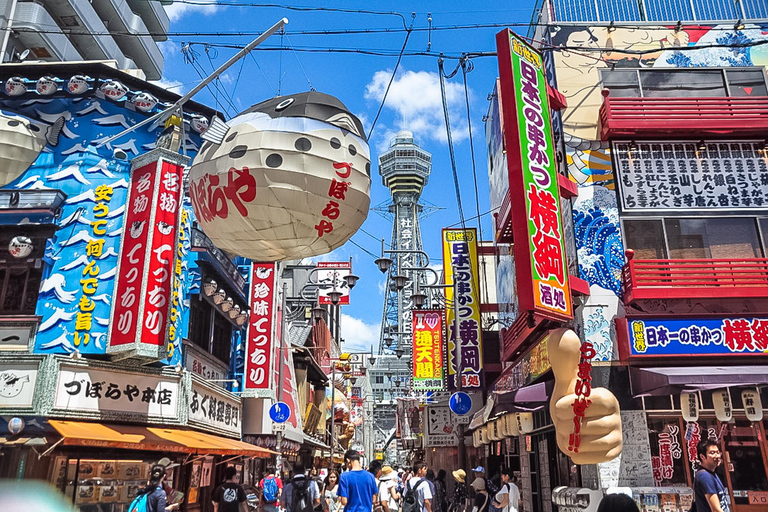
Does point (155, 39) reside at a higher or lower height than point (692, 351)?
higher

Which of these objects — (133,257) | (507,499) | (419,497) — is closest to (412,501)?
(419,497)

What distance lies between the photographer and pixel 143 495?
8227mm

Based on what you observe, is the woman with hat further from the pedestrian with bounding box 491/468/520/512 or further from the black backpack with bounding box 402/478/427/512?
the pedestrian with bounding box 491/468/520/512

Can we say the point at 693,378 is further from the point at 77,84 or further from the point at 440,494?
the point at 77,84

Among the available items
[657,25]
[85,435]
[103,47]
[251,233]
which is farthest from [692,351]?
[103,47]

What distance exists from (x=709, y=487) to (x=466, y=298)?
13947 mm

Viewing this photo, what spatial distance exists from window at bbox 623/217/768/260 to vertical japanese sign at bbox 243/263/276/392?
10.7 meters

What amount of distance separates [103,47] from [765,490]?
4109 centimetres

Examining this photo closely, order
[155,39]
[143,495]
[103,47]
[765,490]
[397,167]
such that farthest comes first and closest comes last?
1. [397,167]
2. [155,39]
3. [103,47]
4. [765,490]
5. [143,495]

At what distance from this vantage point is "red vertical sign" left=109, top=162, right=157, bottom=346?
39.5ft

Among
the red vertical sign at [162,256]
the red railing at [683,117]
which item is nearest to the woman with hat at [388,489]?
the red vertical sign at [162,256]

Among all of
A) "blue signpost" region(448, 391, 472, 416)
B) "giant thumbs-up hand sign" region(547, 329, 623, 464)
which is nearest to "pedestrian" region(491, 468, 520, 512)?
"giant thumbs-up hand sign" region(547, 329, 623, 464)

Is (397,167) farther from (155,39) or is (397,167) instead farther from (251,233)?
(251,233)

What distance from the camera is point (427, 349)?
25.3 meters
